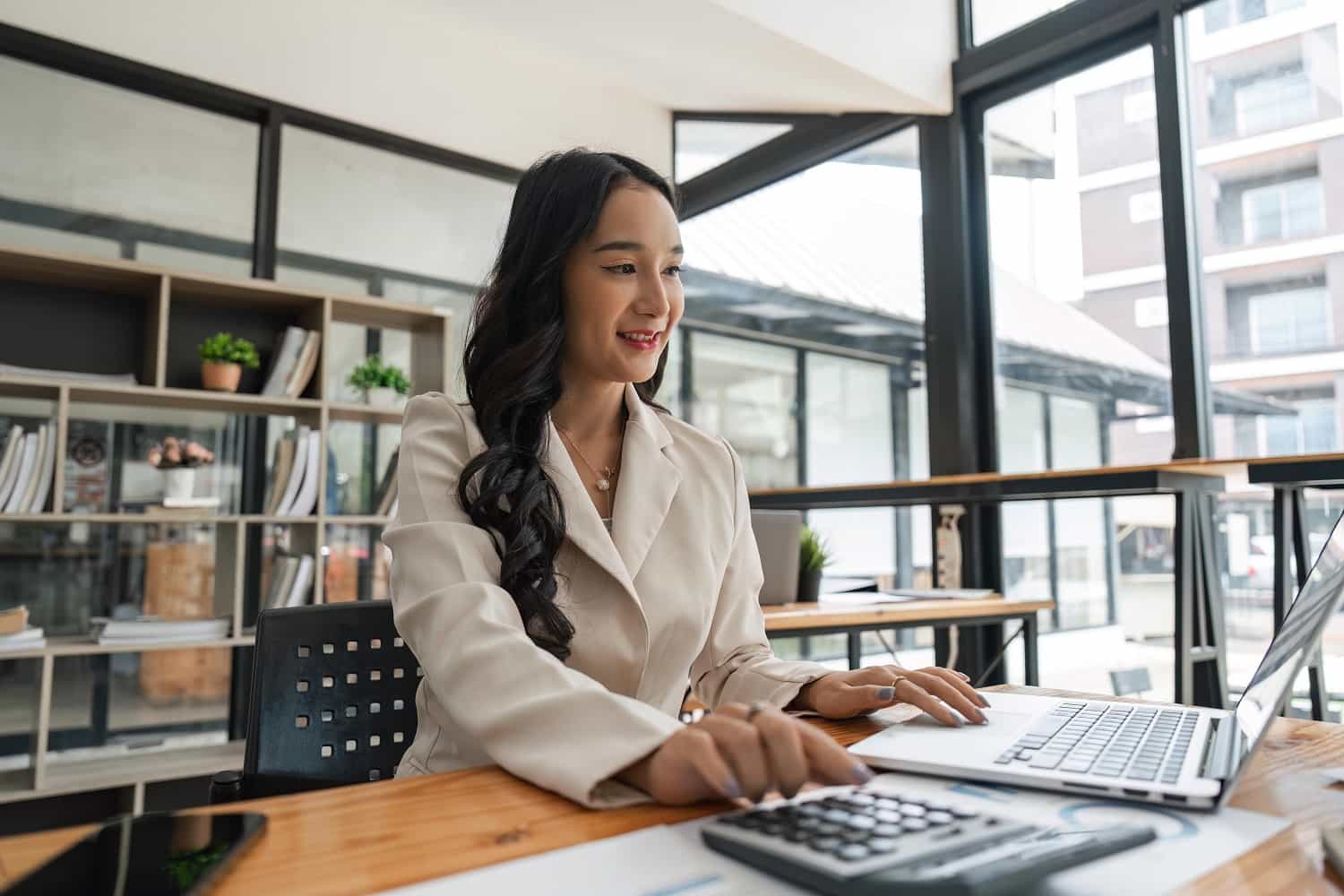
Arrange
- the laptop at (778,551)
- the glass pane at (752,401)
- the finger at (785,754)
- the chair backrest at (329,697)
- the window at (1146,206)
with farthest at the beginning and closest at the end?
the glass pane at (752,401) < the window at (1146,206) < the laptop at (778,551) < the chair backrest at (329,697) < the finger at (785,754)

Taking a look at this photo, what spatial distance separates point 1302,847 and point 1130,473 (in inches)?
80.1

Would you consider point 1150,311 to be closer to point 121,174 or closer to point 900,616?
point 900,616

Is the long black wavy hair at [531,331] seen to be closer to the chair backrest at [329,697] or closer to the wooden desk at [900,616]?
the chair backrest at [329,697]

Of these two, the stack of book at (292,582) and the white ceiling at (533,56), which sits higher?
the white ceiling at (533,56)

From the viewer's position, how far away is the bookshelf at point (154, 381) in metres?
2.89

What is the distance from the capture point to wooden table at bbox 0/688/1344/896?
511 millimetres

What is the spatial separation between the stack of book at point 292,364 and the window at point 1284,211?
3154 millimetres

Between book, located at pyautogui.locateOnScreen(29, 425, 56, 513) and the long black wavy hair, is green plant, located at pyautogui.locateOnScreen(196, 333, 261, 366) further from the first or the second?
the long black wavy hair

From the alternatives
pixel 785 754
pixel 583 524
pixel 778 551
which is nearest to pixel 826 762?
pixel 785 754

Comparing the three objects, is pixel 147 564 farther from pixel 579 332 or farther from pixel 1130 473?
pixel 1130 473

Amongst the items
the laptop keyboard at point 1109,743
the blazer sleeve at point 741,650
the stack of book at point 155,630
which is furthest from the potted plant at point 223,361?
the laptop keyboard at point 1109,743

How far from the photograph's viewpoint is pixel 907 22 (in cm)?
352

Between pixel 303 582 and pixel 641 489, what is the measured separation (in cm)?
256

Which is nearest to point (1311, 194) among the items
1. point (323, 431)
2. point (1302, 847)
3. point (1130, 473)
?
point (1130, 473)
